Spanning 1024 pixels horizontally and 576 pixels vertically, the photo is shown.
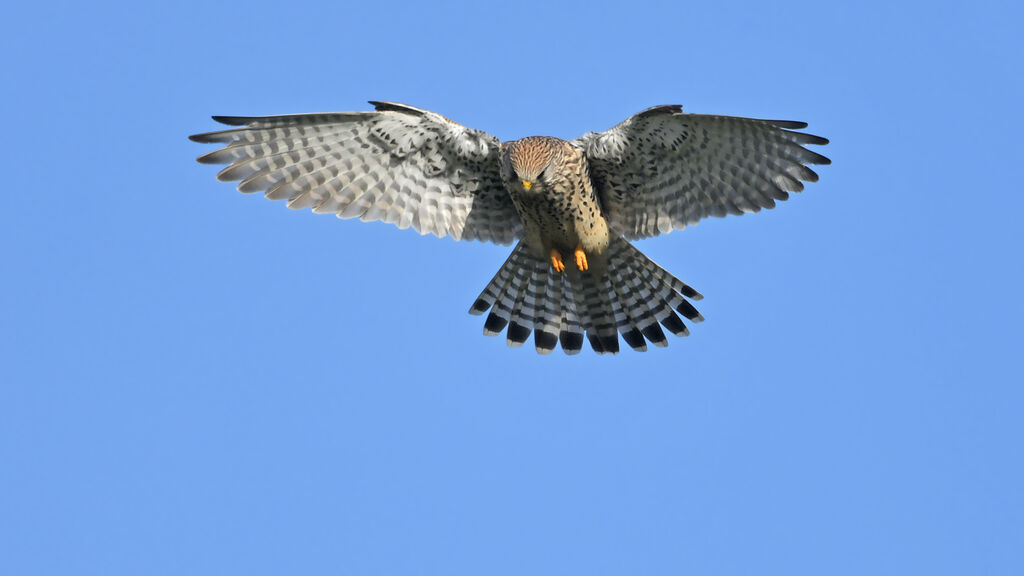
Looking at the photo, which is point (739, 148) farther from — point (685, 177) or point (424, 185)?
point (424, 185)

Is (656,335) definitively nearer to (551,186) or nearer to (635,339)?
(635,339)

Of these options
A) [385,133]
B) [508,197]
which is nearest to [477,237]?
[508,197]

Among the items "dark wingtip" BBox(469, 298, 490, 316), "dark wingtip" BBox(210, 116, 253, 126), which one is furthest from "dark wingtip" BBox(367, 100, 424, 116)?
"dark wingtip" BBox(469, 298, 490, 316)

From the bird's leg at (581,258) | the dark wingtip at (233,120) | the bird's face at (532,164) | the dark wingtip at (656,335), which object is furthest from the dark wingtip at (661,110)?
the dark wingtip at (233,120)

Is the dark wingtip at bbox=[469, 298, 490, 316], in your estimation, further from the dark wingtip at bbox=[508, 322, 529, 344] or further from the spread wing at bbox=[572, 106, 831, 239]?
the spread wing at bbox=[572, 106, 831, 239]

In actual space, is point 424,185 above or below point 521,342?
above

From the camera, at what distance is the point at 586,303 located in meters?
11.2

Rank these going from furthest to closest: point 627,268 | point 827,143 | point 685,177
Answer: point 627,268 → point 685,177 → point 827,143

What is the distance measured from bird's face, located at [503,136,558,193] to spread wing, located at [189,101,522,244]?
618 mm

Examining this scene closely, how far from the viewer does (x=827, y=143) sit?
9.70m

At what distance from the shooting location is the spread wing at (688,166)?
32.2 feet

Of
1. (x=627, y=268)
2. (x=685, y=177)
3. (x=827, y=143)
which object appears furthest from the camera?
(x=627, y=268)

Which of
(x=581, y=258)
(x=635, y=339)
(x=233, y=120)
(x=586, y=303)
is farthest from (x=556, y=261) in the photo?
(x=233, y=120)

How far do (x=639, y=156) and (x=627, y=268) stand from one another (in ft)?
3.70
